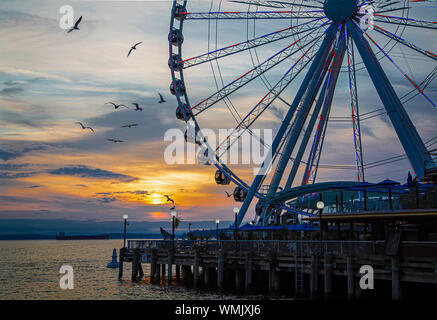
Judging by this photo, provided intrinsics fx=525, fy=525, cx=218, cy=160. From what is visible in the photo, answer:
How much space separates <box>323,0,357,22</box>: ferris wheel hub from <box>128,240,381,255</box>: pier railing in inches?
825

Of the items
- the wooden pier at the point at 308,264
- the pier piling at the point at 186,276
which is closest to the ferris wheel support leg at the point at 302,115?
the wooden pier at the point at 308,264

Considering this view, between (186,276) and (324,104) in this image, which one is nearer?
(186,276)

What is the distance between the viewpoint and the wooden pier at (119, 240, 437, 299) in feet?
90.2

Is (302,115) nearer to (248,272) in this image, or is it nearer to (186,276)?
(248,272)

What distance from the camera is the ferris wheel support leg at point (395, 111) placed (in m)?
38.7

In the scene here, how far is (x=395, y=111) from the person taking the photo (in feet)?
134

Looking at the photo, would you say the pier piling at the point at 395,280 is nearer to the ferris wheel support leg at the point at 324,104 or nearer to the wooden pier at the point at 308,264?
the wooden pier at the point at 308,264

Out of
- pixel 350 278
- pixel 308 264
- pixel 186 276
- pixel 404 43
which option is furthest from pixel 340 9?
pixel 186 276

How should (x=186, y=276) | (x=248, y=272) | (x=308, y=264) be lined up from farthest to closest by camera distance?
(x=186, y=276) < (x=248, y=272) < (x=308, y=264)

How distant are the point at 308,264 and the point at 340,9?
23916 millimetres

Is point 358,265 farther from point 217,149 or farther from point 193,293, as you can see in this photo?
point 217,149

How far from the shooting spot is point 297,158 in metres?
48.7

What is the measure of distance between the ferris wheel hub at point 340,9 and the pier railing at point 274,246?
21.0m
